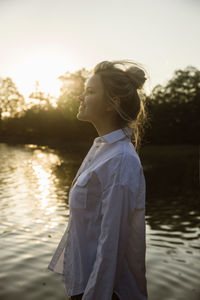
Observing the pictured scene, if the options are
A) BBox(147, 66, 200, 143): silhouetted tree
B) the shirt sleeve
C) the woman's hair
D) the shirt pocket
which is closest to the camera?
the shirt sleeve

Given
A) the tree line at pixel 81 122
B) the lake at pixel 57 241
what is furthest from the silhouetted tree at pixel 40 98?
the lake at pixel 57 241

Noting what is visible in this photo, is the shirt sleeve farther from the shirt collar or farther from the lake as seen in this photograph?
the lake

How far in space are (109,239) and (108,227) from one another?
2.4 inches

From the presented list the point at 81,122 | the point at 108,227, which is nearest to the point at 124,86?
the point at 108,227

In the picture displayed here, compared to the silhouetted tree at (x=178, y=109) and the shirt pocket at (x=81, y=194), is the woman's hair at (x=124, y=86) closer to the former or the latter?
the shirt pocket at (x=81, y=194)

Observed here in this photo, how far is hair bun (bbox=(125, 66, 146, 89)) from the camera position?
238 centimetres

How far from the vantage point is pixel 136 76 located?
94.4 inches

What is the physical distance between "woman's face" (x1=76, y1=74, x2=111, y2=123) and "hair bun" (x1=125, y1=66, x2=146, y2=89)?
0.20 meters

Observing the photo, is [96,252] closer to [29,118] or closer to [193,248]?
[193,248]

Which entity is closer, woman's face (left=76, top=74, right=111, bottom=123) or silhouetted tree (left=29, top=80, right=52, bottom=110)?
woman's face (left=76, top=74, right=111, bottom=123)

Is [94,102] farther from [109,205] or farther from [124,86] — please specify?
[109,205]

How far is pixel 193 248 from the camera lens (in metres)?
7.23

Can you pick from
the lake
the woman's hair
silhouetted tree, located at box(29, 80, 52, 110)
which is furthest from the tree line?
the woman's hair

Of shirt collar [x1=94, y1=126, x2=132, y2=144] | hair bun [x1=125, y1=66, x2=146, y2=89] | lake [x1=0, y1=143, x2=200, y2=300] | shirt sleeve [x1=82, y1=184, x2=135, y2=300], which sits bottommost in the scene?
lake [x1=0, y1=143, x2=200, y2=300]
